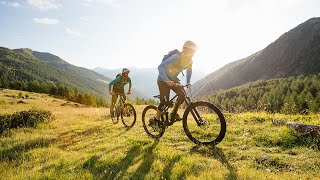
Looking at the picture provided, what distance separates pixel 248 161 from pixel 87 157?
504 cm

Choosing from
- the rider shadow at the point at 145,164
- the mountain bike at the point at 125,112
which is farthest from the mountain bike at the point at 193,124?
the mountain bike at the point at 125,112

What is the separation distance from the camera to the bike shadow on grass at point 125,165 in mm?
7320

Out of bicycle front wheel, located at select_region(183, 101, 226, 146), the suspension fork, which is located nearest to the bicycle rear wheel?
bicycle front wheel, located at select_region(183, 101, 226, 146)

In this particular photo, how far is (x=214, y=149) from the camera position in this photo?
30.9 feet

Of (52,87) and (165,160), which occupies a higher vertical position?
(52,87)

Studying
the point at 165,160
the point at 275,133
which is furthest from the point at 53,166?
the point at 275,133

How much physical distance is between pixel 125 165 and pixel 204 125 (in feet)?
10.6

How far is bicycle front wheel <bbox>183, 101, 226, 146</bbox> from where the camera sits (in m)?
8.94

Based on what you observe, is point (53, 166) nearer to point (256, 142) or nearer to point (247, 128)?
point (256, 142)

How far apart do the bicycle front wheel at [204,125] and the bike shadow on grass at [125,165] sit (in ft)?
5.57

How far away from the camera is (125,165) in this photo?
812 cm

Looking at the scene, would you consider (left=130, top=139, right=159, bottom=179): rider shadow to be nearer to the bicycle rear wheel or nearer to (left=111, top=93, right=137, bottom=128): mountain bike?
the bicycle rear wheel

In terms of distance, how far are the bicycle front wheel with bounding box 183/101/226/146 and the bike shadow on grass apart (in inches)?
66.8

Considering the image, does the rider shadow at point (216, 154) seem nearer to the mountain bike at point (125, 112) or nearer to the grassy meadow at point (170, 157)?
the grassy meadow at point (170, 157)
